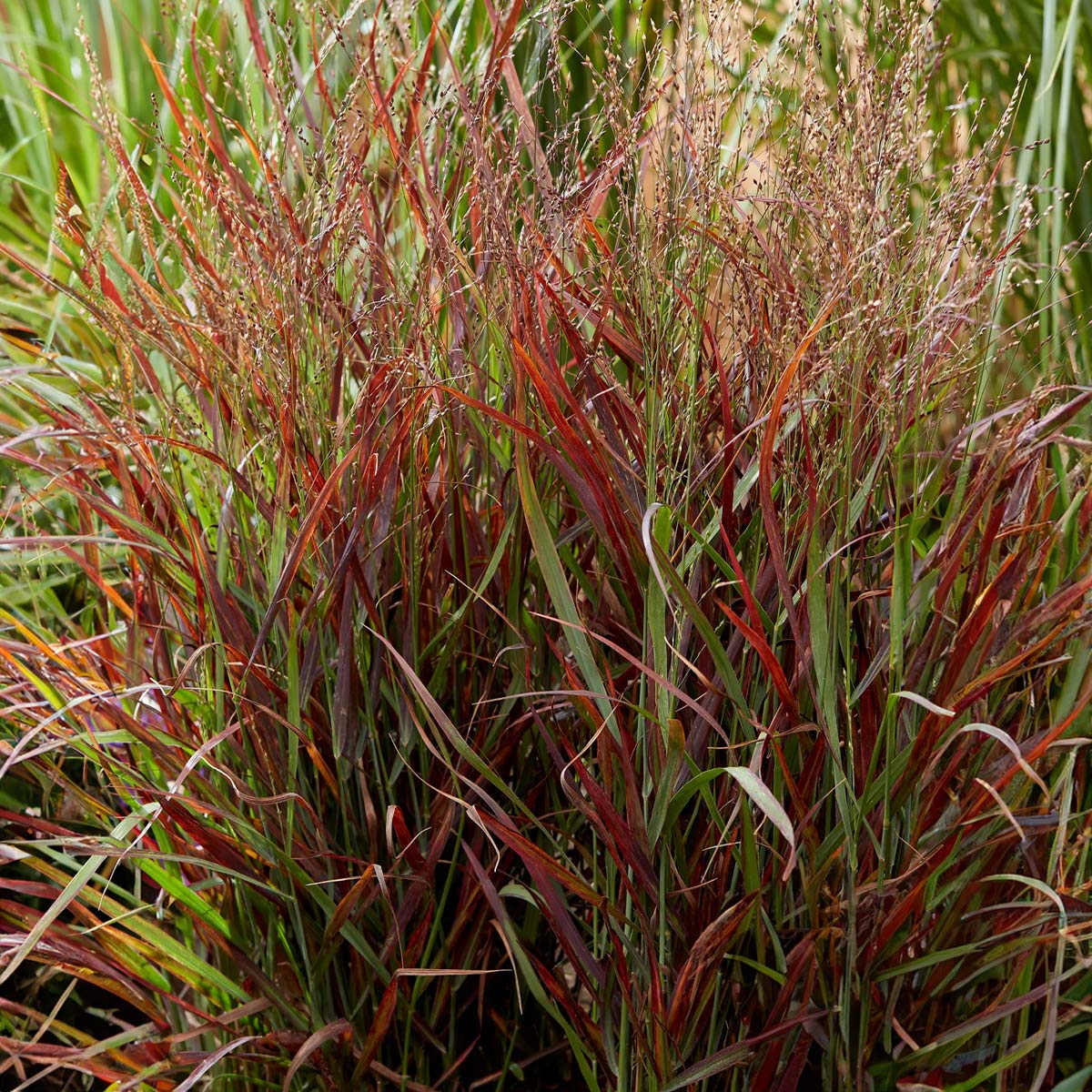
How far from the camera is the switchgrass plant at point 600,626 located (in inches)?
30.9

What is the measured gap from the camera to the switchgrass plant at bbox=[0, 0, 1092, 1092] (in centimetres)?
79

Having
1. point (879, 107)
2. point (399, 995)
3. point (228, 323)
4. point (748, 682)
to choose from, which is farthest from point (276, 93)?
point (399, 995)

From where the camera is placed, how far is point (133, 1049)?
3.25ft

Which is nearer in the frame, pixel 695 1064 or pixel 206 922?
pixel 695 1064

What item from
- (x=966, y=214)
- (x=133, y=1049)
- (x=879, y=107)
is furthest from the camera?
(x=133, y=1049)

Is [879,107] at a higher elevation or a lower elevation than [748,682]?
higher

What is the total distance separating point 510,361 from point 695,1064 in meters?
0.50

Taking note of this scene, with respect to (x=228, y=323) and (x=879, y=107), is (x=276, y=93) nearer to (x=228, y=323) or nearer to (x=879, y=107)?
(x=228, y=323)

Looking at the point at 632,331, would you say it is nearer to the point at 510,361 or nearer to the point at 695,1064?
the point at 510,361

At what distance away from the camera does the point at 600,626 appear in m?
0.92

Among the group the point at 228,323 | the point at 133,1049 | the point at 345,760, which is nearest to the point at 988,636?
the point at 345,760

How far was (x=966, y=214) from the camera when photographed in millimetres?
887

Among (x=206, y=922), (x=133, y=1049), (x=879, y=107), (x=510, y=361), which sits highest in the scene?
(x=879, y=107)

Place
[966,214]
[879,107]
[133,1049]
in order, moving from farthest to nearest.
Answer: [133,1049]
[966,214]
[879,107]
